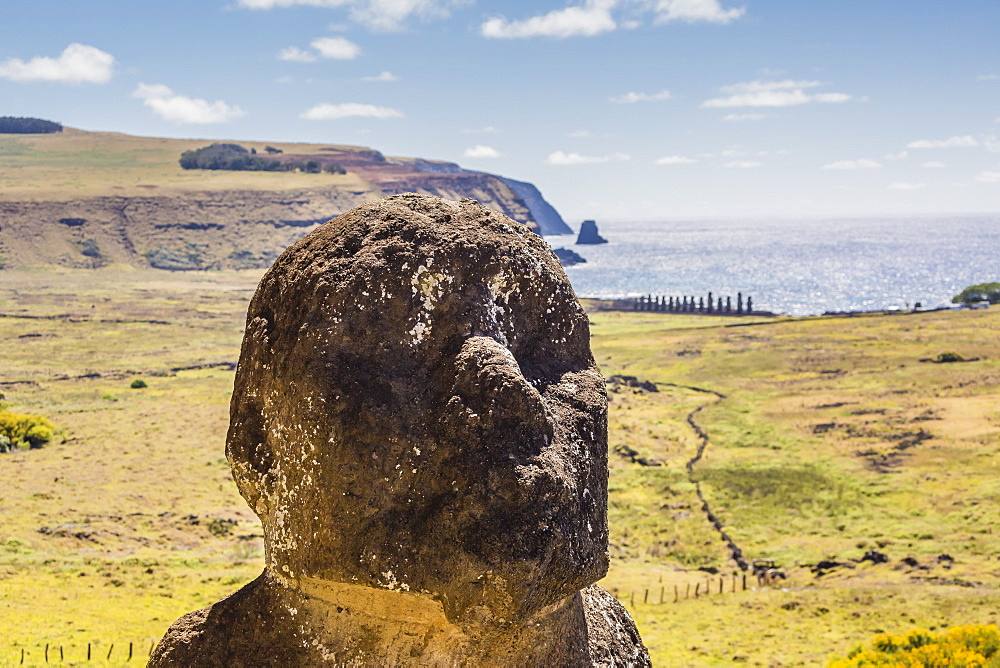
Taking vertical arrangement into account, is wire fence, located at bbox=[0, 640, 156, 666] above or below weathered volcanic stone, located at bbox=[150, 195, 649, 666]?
→ below

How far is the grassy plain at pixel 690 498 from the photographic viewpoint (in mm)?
19219

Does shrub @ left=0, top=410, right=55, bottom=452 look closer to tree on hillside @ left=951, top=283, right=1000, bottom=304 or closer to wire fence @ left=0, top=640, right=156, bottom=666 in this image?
wire fence @ left=0, top=640, right=156, bottom=666

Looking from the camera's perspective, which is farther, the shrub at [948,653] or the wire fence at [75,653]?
the wire fence at [75,653]

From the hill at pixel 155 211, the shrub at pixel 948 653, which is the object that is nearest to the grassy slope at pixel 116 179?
the hill at pixel 155 211

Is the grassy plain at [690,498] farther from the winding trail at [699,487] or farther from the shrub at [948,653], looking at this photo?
the shrub at [948,653]

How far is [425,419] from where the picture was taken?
5105 millimetres

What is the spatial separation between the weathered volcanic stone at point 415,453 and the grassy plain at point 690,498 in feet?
37.7

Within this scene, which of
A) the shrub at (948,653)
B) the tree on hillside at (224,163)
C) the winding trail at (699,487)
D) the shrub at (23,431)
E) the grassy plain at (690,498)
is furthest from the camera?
the tree on hillside at (224,163)

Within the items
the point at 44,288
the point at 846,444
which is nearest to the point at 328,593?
the point at 846,444

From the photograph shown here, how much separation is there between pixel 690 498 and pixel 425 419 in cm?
2634

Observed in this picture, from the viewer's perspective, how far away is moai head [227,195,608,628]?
4848 millimetres

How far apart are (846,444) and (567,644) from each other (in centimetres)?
3331

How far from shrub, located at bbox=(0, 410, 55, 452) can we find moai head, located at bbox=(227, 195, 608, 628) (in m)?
29.8

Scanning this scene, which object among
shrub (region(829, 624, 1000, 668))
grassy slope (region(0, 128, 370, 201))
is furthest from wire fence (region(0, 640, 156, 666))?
grassy slope (region(0, 128, 370, 201))
